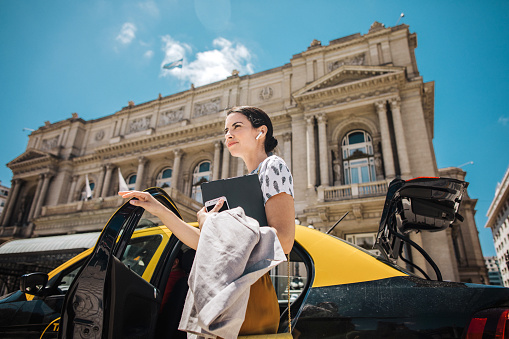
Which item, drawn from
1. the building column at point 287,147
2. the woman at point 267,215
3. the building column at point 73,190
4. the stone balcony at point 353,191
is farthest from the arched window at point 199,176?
the woman at point 267,215

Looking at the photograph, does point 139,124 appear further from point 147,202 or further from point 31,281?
point 147,202

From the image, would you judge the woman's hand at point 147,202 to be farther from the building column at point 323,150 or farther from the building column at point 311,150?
the building column at point 311,150

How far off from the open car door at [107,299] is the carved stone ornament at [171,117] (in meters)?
23.6

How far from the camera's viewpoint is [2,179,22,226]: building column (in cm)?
2562

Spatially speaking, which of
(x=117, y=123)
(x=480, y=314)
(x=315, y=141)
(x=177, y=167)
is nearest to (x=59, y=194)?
(x=117, y=123)

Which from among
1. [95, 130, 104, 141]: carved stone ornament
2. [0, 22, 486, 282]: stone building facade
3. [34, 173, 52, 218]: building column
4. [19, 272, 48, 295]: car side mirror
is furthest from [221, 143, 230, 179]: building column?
[19, 272, 48, 295]: car side mirror

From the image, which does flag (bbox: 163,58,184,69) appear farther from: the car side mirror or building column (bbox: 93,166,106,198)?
the car side mirror

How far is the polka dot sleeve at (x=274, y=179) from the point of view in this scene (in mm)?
1245

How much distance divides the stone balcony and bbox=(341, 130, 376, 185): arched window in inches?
67.0

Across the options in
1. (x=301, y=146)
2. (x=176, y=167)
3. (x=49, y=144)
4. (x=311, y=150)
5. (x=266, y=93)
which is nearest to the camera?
(x=311, y=150)

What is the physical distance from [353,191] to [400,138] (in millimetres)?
3833

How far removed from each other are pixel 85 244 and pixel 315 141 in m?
12.6

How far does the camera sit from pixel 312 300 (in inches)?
64.8

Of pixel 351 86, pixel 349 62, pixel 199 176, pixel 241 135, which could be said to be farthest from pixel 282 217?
pixel 199 176
